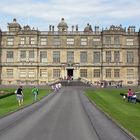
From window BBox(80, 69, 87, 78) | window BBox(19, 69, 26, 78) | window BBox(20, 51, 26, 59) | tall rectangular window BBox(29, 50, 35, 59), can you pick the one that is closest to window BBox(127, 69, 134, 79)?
window BBox(80, 69, 87, 78)

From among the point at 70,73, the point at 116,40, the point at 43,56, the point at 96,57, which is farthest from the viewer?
the point at 70,73

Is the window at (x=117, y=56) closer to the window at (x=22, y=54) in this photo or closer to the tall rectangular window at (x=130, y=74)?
the tall rectangular window at (x=130, y=74)

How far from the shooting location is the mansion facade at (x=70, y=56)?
123125 mm

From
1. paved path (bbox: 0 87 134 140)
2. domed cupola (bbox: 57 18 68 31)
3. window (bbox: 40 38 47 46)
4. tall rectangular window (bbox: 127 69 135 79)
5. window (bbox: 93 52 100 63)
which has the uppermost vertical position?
domed cupola (bbox: 57 18 68 31)

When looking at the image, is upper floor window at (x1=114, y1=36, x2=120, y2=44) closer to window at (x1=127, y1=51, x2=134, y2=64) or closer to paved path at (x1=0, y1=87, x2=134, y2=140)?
window at (x1=127, y1=51, x2=134, y2=64)

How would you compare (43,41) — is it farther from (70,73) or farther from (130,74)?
(130,74)

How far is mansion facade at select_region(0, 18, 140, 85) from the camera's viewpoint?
404 feet

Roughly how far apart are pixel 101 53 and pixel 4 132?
100788 mm

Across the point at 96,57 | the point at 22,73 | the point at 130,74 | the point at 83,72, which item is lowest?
the point at 130,74

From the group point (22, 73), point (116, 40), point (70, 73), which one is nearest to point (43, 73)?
point (22, 73)

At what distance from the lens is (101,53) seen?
407ft

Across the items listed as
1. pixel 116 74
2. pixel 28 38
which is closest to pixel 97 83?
pixel 116 74

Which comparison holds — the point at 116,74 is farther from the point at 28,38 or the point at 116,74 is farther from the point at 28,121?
the point at 28,121

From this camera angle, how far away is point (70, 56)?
124 meters
